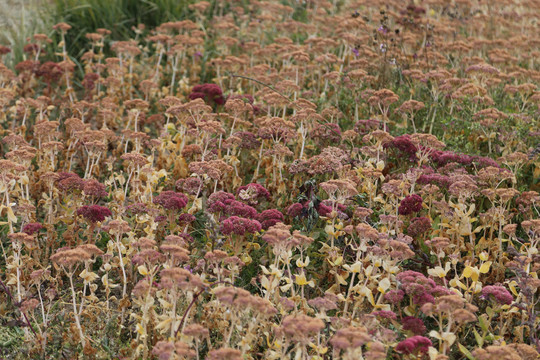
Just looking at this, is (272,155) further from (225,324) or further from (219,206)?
(225,324)

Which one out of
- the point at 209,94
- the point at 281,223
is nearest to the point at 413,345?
the point at 281,223

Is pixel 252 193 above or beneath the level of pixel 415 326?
above

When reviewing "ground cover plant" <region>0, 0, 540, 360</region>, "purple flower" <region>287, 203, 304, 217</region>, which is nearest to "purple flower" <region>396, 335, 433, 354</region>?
"ground cover plant" <region>0, 0, 540, 360</region>

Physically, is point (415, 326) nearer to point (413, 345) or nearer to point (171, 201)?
point (413, 345)

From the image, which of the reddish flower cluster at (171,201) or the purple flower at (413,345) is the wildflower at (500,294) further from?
the reddish flower cluster at (171,201)

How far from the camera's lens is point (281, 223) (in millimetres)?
3641

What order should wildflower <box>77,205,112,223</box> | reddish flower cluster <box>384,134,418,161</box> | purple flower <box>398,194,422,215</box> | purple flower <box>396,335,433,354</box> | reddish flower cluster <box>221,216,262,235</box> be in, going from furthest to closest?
reddish flower cluster <box>384,134,418,161</box> → purple flower <box>398,194,422,215</box> → wildflower <box>77,205,112,223</box> → reddish flower cluster <box>221,216,262,235</box> → purple flower <box>396,335,433,354</box>

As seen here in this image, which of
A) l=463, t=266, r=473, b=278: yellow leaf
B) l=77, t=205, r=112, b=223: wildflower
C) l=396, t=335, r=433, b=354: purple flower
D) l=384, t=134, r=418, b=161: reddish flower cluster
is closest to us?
l=396, t=335, r=433, b=354: purple flower

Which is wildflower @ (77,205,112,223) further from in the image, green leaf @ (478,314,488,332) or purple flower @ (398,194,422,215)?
green leaf @ (478,314,488,332)

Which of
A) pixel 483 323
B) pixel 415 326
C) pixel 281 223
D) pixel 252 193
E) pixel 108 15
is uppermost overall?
pixel 108 15

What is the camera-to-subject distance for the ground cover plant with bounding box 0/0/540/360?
129 inches

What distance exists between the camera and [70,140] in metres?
5.24

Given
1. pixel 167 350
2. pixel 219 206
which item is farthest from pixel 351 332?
pixel 219 206

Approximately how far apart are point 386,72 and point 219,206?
2987 millimetres
